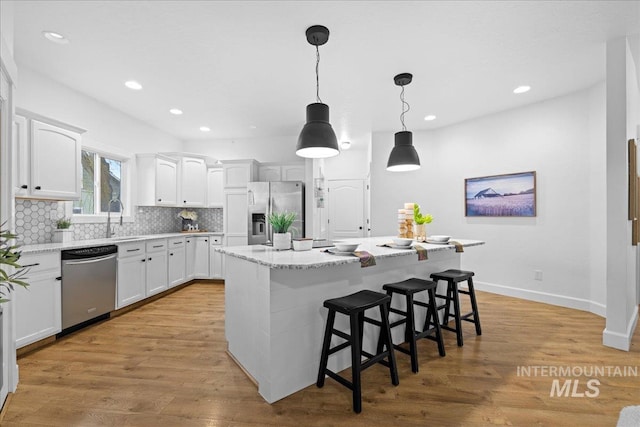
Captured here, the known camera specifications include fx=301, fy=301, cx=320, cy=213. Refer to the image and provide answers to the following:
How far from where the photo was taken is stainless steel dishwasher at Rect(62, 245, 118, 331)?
2.98 metres

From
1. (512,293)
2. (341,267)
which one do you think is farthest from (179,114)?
(512,293)

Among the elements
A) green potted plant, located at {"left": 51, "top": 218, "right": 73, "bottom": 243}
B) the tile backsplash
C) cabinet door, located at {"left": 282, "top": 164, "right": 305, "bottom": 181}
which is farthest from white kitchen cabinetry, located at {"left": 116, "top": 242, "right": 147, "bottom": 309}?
cabinet door, located at {"left": 282, "top": 164, "right": 305, "bottom": 181}

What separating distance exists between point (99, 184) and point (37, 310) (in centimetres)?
213

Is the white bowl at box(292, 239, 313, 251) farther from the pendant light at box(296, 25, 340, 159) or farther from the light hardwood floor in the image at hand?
the light hardwood floor

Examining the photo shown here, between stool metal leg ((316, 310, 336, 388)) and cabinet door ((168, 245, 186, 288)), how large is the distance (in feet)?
11.2

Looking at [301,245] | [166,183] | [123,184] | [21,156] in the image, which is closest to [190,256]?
[166,183]

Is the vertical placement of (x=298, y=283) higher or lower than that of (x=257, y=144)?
lower

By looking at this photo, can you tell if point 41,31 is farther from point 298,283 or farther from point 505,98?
point 505,98

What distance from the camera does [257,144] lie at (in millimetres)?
6008

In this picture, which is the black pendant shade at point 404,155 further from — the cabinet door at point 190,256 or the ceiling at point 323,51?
the cabinet door at point 190,256

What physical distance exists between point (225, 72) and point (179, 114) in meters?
1.75

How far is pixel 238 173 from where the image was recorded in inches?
216

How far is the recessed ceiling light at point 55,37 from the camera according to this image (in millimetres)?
2562

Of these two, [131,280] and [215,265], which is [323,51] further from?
[215,265]
